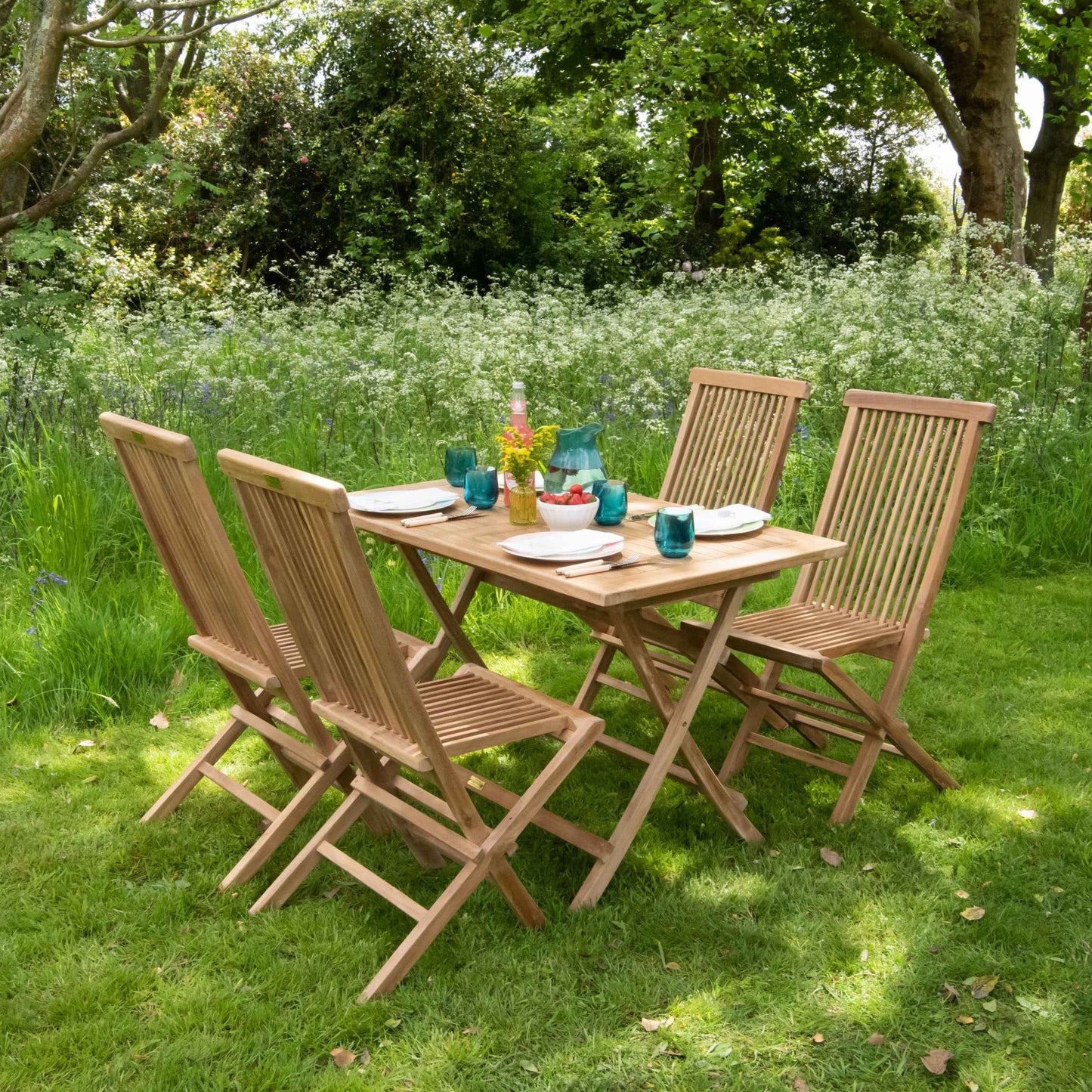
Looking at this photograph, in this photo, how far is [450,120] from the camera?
13828 millimetres

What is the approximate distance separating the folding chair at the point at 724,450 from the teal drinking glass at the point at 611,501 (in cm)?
52

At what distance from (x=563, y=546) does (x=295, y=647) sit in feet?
3.26

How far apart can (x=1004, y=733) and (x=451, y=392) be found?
329cm

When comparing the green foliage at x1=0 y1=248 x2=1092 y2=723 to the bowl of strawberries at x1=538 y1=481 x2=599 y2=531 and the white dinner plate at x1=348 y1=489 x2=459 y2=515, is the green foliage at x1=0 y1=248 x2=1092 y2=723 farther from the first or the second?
the bowl of strawberries at x1=538 y1=481 x2=599 y2=531

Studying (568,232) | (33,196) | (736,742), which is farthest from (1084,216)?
(736,742)

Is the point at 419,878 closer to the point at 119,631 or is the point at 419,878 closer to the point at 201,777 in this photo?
the point at 201,777

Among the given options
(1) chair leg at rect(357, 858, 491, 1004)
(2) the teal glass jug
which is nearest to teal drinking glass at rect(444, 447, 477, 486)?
(2) the teal glass jug

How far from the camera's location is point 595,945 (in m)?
2.95

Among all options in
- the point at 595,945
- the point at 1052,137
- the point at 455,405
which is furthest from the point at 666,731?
the point at 1052,137

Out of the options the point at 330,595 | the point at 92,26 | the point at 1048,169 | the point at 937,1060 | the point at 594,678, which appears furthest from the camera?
the point at 1048,169

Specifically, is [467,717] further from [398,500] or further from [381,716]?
[398,500]

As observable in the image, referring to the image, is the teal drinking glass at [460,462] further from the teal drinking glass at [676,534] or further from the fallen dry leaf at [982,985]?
the fallen dry leaf at [982,985]

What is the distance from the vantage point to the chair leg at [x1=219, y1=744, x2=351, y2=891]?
3.22 m

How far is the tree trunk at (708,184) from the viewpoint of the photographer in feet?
52.1
